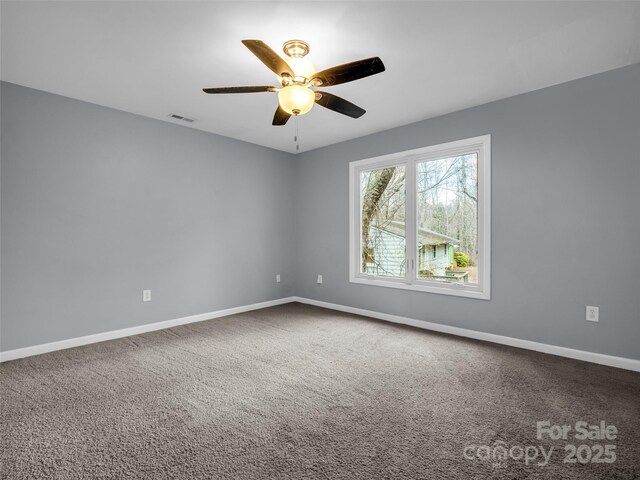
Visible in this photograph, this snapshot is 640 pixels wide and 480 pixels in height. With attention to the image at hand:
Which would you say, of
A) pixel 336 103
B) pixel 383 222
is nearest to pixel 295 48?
pixel 336 103

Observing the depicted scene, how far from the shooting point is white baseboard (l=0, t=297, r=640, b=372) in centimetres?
281

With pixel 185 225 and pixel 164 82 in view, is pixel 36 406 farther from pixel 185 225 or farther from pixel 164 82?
pixel 164 82

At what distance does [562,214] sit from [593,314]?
92cm

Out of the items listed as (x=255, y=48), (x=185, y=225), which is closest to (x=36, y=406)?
(x=185, y=225)

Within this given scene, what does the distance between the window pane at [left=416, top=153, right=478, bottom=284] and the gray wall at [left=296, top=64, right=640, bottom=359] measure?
0.83 ft

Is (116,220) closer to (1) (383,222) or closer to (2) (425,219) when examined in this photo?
(1) (383,222)

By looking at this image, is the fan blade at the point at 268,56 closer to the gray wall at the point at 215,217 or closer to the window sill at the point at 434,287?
the gray wall at the point at 215,217

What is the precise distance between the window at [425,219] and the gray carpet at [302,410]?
2.87ft

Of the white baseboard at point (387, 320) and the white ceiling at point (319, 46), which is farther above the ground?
the white ceiling at point (319, 46)

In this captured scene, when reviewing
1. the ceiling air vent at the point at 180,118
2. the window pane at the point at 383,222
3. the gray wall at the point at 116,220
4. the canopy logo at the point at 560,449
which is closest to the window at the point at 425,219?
the window pane at the point at 383,222

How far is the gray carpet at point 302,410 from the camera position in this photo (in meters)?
1.58

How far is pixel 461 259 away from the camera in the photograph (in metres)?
3.70

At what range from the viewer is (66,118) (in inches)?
127

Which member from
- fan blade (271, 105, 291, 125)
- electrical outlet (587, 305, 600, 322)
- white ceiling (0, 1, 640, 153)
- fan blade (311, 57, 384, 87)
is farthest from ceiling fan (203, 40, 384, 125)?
electrical outlet (587, 305, 600, 322)
